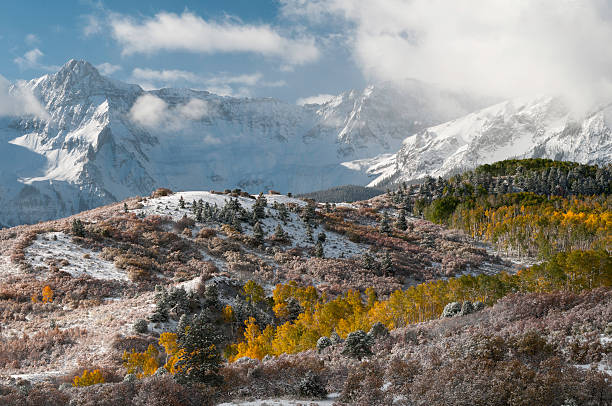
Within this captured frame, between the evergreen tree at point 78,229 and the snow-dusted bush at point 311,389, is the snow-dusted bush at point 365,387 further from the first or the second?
the evergreen tree at point 78,229

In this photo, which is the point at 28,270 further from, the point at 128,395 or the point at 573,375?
the point at 573,375

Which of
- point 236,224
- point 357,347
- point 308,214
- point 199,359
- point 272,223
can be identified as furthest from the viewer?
point 308,214

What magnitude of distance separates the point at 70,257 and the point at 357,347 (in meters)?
37.6

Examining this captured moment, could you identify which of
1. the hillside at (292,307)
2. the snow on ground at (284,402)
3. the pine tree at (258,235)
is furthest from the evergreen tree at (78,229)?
the snow on ground at (284,402)

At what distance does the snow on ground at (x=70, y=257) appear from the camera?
40.1 meters

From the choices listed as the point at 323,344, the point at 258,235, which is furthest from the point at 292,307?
the point at 258,235

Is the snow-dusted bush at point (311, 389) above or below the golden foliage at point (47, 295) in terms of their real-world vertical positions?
below

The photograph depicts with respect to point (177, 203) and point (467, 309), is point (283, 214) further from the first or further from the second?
point (467, 309)

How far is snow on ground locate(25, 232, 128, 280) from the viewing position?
40.1 metres

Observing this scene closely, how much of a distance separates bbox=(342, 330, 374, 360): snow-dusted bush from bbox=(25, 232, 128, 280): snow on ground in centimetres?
3001

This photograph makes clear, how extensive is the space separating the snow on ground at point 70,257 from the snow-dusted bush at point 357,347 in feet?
98.4

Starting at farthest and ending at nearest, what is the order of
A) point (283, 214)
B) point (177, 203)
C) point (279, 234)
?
point (283, 214)
point (177, 203)
point (279, 234)

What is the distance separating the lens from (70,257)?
42906 millimetres

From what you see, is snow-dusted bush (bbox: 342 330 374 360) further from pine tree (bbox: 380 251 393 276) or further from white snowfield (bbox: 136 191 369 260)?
white snowfield (bbox: 136 191 369 260)
